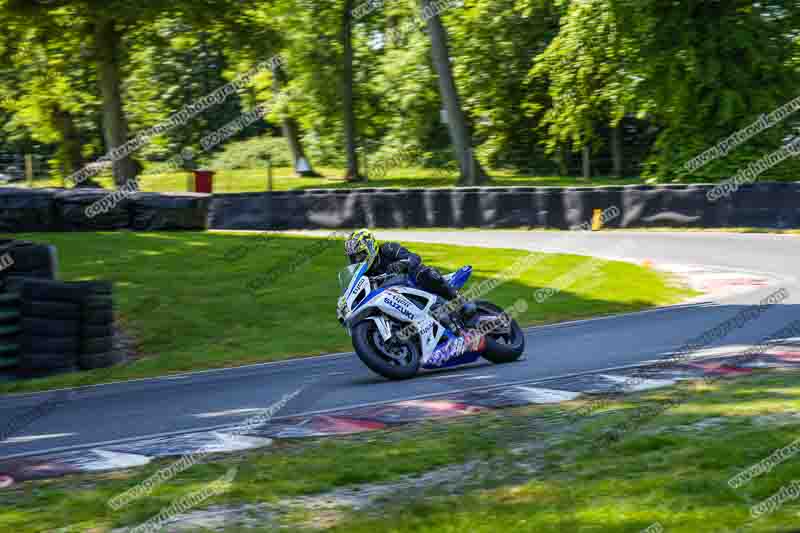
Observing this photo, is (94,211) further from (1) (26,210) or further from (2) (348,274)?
(2) (348,274)

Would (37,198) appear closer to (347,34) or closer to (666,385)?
(666,385)

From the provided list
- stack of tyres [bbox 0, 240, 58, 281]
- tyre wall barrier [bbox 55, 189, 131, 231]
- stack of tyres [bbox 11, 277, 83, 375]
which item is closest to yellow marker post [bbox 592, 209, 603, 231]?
tyre wall barrier [bbox 55, 189, 131, 231]

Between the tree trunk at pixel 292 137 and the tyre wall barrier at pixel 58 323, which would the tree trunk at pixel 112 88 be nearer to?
the tree trunk at pixel 292 137

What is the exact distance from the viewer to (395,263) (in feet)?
33.7

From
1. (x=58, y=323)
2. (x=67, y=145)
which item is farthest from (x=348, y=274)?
(x=67, y=145)

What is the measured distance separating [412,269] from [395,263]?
0.77 ft

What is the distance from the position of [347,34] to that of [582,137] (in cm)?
982

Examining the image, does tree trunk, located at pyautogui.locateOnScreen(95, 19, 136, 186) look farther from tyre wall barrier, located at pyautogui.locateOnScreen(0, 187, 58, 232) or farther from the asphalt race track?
the asphalt race track

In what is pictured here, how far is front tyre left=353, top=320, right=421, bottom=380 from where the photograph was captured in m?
9.91

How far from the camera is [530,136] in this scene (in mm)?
41406

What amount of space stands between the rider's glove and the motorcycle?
0.16ft

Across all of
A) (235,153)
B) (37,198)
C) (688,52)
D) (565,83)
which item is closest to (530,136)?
(565,83)

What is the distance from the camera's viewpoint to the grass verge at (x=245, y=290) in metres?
13.5

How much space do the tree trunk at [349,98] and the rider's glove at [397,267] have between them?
101 ft
